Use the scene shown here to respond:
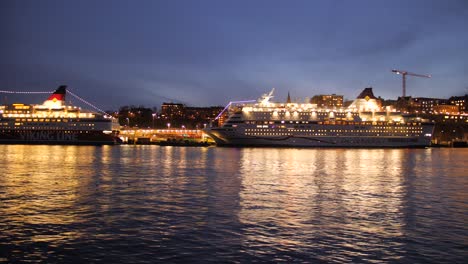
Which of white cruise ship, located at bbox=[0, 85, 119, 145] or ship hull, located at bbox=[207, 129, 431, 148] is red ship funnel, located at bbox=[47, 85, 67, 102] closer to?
white cruise ship, located at bbox=[0, 85, 119, 145]

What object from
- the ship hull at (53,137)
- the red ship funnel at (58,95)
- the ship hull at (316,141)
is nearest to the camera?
the ship hull at (316,141)

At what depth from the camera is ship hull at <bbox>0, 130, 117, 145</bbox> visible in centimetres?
8712

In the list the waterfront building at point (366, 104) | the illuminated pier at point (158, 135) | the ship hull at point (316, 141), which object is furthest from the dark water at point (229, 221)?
the illuminated pier at point (158, 135)

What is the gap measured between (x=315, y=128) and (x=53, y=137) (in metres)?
47.5

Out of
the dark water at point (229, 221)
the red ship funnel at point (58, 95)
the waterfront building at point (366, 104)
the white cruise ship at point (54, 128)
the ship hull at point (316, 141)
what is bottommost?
the dark water at point (229, 221)

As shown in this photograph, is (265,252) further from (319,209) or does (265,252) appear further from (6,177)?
(6,177)

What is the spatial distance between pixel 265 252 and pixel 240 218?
397cm

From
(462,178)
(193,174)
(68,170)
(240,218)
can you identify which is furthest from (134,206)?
(462,178)

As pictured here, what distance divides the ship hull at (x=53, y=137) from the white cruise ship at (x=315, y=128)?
73.2 feet

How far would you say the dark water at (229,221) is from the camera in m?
11.4

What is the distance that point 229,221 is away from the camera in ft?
49.2

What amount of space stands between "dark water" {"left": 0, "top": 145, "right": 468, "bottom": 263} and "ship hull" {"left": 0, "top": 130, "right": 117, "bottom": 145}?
6292 centimetres

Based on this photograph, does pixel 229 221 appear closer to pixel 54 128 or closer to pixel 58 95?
pixel 54 128

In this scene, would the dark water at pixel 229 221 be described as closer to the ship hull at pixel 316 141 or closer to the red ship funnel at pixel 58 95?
the ship hull at pixel 316 141
